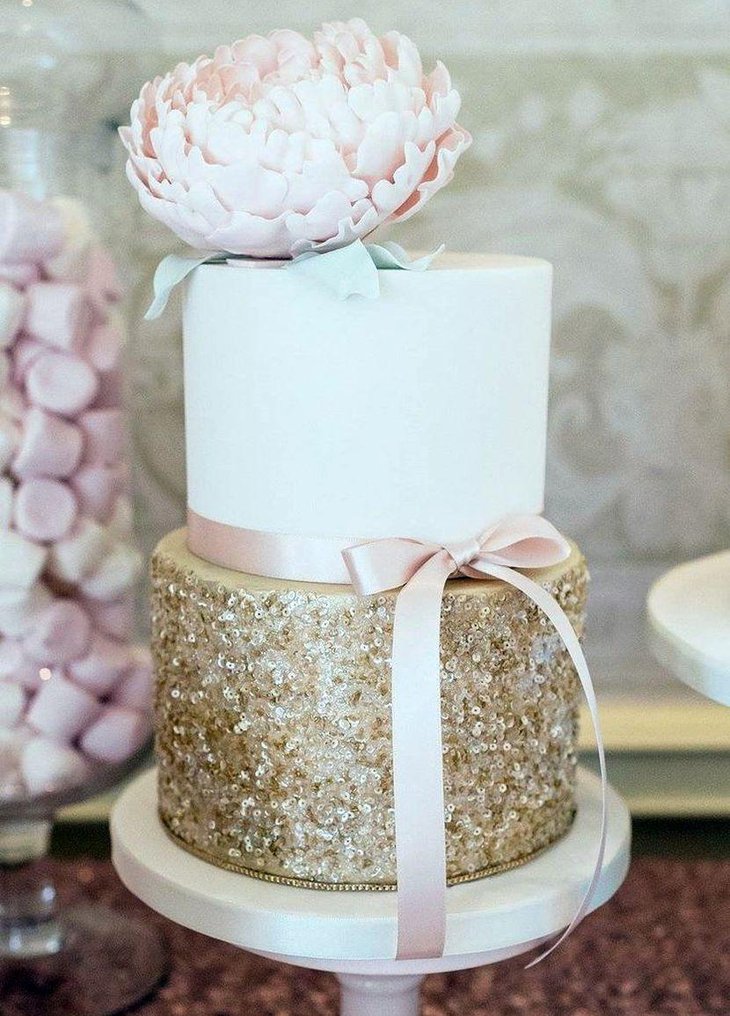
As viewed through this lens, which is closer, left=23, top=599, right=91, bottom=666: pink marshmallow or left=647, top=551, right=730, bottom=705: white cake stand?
left=647, top=551, right=730, bottom=705: white cake stand

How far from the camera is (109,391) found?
1.10m

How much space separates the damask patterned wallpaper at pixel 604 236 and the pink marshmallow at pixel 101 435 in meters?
0.28

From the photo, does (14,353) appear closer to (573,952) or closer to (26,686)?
(26,686)

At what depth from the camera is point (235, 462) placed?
82 cm

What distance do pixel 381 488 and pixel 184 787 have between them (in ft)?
0.88

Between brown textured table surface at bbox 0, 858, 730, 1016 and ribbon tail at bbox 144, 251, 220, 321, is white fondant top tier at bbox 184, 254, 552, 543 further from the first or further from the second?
brown textured table surface at bbox 0, 858, 730, 1016

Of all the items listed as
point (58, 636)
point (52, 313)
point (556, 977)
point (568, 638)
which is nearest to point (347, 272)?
point (568, 638)

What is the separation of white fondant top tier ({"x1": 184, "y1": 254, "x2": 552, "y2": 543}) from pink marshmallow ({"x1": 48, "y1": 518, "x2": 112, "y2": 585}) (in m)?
0.28

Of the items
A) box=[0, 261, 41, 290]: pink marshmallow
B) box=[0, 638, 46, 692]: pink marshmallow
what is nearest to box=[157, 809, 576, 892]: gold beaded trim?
box=[0, 638, 46, 692]: pink marshmallow

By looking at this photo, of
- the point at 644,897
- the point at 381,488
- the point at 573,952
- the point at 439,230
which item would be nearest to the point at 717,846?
the point at 644,897

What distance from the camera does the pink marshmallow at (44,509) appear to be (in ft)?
3.39

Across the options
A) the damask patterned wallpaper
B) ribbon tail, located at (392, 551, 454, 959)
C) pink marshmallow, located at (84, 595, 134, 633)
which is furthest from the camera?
the damask patterned wallpaper

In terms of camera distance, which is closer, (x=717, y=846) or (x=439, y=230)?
(x=439, y=230)

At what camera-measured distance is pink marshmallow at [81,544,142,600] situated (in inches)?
43.4
